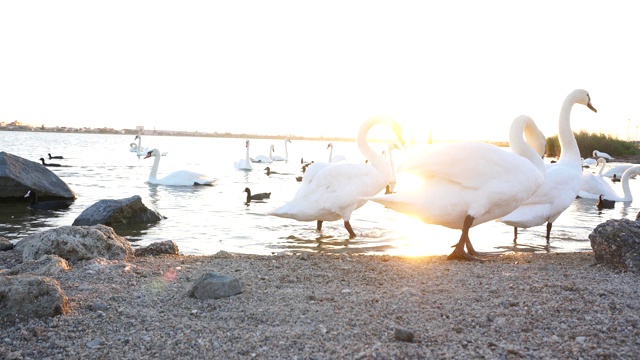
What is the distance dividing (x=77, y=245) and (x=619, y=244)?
6206 mm

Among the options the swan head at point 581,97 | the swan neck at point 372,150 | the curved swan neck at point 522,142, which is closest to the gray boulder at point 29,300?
the curved swan neck at point 522,142

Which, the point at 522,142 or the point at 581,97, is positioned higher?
the point at 581,97

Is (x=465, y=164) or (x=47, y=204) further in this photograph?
(x=47, y=204)

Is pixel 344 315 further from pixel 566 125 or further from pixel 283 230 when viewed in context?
pixel 566 125

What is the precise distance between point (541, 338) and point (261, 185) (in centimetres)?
1867

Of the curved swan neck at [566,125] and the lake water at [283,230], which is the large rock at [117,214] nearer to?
the lake water at [283,230]

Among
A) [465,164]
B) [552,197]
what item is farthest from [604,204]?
[465,164]

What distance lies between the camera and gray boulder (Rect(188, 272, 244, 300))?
4980 mm

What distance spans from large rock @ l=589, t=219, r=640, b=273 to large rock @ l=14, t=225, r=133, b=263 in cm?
558

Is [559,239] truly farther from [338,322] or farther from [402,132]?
[338,322]

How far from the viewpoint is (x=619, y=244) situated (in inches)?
246

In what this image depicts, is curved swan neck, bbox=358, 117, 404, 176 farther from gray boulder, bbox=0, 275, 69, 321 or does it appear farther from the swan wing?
gray boulder, bbox=0, 275, 69, 321

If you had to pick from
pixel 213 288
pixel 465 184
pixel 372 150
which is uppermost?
pixel 372 150

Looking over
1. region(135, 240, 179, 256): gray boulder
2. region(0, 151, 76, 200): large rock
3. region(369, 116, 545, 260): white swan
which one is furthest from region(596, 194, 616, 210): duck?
region(0, 151, 76, 200): large rock
